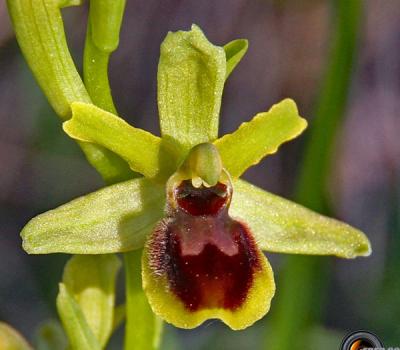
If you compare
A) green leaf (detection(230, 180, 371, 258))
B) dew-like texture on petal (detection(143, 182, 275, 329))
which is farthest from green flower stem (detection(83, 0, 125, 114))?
green leaf (detection(230, 180, 371, 258))

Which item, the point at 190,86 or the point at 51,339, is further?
the point at 51,339

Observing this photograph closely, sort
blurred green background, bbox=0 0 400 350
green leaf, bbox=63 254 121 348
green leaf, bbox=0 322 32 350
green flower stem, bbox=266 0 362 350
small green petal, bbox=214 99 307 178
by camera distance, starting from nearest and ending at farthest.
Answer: small green petal, bbox=214 99 307 178 → green leaf, bbox=63 254 121 348 → green leaf, bbox=0 322 32 350 → green flower stem, bbox=266 0 362 350 → blurred green background, bbox=0 0 400 350

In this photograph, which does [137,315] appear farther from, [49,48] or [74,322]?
[49,48]

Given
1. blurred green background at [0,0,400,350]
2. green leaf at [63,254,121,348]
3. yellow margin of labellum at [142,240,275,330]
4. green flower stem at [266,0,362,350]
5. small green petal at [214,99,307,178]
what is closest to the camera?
yellow margin of labellum at [142,240,275,330]

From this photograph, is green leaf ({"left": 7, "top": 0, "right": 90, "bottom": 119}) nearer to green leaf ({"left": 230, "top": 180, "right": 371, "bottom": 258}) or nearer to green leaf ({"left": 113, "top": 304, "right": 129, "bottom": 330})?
green leaf ({"left": 230, "top": 180, "right": 371, "bottom": 258})

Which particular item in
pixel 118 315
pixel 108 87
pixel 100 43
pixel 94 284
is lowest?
pixel 118 315

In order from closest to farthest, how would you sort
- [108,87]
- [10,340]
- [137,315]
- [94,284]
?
Result: [108,87] → [137,315] → [94,284] → [10,340]
